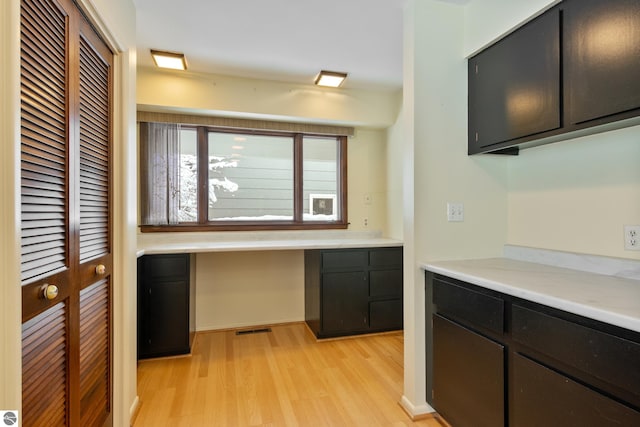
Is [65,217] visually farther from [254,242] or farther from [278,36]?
[254,242]

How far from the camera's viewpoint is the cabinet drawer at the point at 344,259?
117 inches

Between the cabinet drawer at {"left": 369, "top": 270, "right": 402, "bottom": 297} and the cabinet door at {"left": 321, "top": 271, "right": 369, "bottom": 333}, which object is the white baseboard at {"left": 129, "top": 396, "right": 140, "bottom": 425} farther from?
the cabinet drawer at {"left": 369, "top": 270, "right": 402, "bottom": 297}

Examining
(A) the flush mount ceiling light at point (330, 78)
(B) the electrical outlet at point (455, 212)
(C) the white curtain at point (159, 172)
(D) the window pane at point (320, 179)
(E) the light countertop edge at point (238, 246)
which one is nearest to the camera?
(B) the electrical outlet at point (455, 212)

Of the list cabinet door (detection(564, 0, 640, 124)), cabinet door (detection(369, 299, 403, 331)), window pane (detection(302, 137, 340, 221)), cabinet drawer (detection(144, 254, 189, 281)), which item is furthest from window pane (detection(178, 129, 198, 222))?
cabinet door (detection(564, 0, 640, 124))

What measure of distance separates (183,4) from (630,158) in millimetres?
2568

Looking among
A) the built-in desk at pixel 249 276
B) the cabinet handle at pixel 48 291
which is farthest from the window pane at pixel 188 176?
the cabinet handle at pixel 48 291

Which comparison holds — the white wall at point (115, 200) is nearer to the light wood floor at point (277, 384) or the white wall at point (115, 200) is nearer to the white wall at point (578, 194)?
the light wood floor at point (277, 384)

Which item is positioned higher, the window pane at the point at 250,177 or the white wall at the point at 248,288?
the window pane at the point at 250,177

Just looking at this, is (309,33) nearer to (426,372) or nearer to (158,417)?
(426,372)

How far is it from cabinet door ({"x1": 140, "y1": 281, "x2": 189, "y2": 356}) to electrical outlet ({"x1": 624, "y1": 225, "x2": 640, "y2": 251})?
9.39ft

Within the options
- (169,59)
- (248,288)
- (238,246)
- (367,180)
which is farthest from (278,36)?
(248,288)

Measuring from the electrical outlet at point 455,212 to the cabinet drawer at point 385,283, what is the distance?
1.29 meters

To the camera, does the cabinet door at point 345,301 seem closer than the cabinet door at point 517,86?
No

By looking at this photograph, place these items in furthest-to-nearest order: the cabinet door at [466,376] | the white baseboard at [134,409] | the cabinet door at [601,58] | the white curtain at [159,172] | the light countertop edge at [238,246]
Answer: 1. the white curtain at [159,172]
2. the light countertop edge at [238,246]
3. the white baseboard at [134,409]
4. the cabinet door at [466,376]
5. the cabinet door at [601,58]
